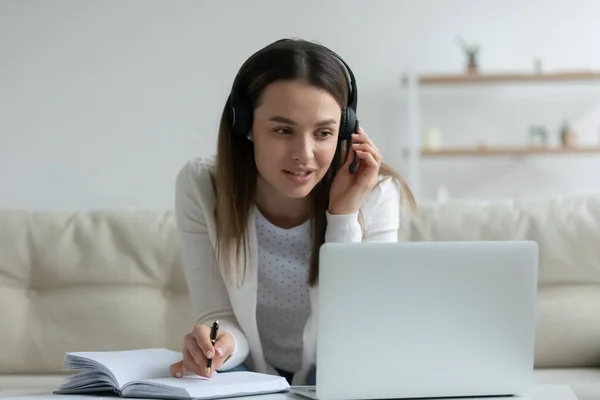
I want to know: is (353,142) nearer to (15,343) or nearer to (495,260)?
(495,260)

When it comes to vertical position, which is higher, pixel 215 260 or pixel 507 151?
pixel 507 151

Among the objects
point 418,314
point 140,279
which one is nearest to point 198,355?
point 418,314

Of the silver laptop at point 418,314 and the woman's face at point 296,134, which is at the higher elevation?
the woman's face at point 296,134

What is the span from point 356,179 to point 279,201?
7.2 inches

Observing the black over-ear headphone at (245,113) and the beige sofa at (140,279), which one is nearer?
the black over-ear headphone at (245,113)

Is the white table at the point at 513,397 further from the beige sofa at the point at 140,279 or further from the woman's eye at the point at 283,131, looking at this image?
the beige sofa at the point at 140,279

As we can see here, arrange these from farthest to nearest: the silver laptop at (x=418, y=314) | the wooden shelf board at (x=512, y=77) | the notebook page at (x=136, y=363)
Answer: the wooden shelf board at (x=512, y=77) → the notebook page at (x=136, y=363) → the silver laptop at (x=418, y=314)

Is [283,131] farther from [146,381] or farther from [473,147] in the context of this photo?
[473,147]

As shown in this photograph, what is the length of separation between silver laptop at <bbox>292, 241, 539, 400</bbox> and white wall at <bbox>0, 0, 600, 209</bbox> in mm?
3176

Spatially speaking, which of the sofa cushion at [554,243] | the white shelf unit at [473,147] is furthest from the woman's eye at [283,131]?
the white shelf unit at [473,147]

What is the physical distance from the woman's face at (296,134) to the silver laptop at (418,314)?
1.52ft

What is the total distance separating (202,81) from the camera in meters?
4.21

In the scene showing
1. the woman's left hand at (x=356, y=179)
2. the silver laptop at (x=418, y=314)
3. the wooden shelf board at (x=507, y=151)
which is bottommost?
the silver laptop at (x=418, y=314)

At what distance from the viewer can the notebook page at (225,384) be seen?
1076 millimetres
